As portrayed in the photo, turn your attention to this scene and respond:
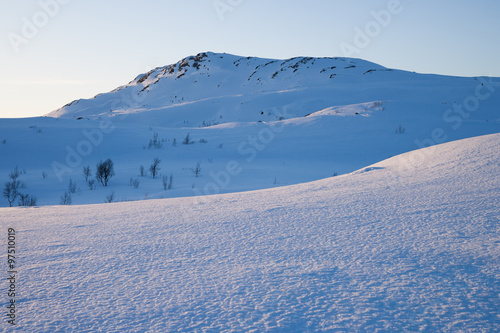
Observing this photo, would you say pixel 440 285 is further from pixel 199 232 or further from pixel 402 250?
pixel 199 232

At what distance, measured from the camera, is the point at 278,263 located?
191 cm

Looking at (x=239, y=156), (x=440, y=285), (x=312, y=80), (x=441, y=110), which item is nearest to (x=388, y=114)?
(x=441, y=110)

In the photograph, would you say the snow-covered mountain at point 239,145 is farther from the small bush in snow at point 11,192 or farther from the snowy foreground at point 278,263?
the snowy foreground at point 278,263

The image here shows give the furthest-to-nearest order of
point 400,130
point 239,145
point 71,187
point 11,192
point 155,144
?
point 155,144 < point 239,145 < point 400,130 < point 71,187 < point 11,192

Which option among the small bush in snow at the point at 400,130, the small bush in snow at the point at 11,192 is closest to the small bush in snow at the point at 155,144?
the small bush in snow at the point at 11,192

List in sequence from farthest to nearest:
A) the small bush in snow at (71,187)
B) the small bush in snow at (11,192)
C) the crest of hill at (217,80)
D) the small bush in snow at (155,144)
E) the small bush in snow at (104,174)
→ 1. the crest of hill at (217,80)
2. the small bush in snow at (155,144)
3. the small bush in snow at (104,174)
4. the small bush in snow at (71,187)
5. the small bush in snow at (11,192)

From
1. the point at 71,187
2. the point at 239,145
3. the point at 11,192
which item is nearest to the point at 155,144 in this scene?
the point at 239,145

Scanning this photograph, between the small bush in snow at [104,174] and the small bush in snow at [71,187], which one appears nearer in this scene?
the small bush in snow at [71,187]

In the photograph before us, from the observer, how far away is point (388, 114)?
1322 cm

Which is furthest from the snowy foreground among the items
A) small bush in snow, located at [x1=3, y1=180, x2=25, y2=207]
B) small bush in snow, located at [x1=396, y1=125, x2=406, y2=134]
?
small bush in snow, located at [x1=396, y1=125, x2=406, y2=134]

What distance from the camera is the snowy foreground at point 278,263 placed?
141 cm

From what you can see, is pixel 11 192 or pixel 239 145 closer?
pixel 11 192

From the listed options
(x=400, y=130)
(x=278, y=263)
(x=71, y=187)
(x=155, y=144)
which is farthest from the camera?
(x=155, y=144)

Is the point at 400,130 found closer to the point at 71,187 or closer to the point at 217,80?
the point at 71,187
